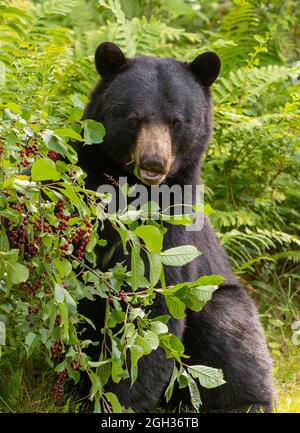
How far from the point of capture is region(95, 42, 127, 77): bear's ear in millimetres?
5988

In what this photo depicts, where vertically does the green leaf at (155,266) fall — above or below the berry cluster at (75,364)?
above

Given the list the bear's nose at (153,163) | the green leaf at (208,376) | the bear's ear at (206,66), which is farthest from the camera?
the bear's ear at (206,66)

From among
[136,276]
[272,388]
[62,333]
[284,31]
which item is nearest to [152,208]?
[136,276]

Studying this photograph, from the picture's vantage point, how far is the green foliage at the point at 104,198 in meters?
4.21

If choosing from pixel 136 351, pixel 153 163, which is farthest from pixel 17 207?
pixel 153 163

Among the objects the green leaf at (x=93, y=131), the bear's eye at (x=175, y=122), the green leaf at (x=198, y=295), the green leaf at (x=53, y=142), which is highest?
the green leaf at (x=53, y=142)

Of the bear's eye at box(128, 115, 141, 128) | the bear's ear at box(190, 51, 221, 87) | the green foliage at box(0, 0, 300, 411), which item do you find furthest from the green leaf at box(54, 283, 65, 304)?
the bear's ear at box(190, 51, 221, 87)

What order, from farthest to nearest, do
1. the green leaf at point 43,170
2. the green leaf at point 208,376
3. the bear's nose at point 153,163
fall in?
the bear's nose at point 153,163 < the green leaf at point 208,376 < the green leaf at point 43,170

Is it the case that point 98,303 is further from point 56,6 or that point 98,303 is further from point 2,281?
point 56,6

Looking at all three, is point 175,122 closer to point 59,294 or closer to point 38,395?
point 38,395

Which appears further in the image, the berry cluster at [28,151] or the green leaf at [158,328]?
the green leaf at [158,328]

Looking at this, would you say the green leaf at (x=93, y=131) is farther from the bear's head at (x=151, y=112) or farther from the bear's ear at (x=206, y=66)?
the bear's ear at (x=206, y=66)

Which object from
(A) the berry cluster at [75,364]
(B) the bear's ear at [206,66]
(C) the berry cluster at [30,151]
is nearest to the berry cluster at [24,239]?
(C) the berry cluster at [30,151]

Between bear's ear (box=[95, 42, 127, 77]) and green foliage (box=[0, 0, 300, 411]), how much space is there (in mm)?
368
